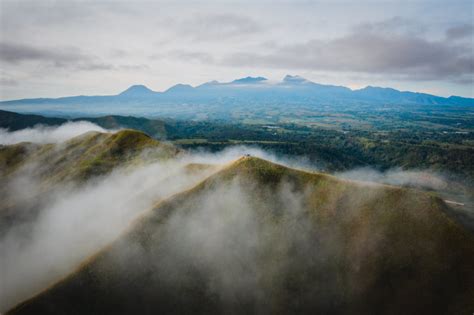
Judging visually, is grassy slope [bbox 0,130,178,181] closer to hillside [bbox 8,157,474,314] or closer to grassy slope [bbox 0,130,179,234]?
grassy slope [bbox 0,130,179,234]

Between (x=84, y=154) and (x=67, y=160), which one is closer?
(x=84, y=154)

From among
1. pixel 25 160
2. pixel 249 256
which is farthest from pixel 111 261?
pixel 25 160

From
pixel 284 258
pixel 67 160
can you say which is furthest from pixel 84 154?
pixel 284 258

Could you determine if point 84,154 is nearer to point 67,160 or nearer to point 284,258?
point 67,160

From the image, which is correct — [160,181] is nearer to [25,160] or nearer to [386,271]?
[386,271]

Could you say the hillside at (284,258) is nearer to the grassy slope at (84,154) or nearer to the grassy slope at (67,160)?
the grassy slope at (84,154)

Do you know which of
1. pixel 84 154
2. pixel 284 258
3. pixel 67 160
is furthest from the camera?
pixel 67 160

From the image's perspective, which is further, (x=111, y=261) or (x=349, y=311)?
(x=111, y=261)

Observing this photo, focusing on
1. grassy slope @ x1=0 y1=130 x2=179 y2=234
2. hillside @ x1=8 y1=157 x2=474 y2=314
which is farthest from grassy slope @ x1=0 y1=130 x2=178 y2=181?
hillside @ x1=8 y1=157 x2=474 y2=314

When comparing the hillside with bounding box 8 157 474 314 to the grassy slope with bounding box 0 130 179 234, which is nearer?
the hillside with bounding box 8 157 474 314
